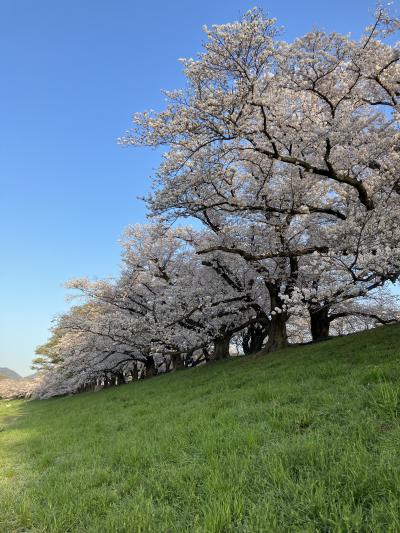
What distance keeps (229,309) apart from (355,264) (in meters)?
13.1

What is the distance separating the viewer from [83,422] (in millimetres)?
15656

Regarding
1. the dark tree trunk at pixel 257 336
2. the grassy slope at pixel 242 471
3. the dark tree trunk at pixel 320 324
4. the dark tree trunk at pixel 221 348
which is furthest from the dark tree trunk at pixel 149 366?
the grassy slope at pixel 242 471

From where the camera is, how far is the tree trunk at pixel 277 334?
74.5ft

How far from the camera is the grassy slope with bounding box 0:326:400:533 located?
13.2 ft

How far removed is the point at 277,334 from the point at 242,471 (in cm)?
1829

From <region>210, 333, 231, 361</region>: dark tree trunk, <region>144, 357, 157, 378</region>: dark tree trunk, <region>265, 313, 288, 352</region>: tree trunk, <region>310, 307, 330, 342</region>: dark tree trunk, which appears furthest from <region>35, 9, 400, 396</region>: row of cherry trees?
<region>144, 357, 157, 378</region>: dark tree trunk

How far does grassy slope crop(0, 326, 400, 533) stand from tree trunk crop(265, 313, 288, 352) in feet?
41.7

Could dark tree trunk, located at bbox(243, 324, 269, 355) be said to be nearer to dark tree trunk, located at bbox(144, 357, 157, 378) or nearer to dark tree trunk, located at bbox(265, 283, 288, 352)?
dark tree trunk, located at bbox(265, 283, 288, 352)

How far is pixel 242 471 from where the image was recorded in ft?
16.8

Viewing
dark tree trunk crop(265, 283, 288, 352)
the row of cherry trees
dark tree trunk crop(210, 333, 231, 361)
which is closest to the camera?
the row of cherry trees

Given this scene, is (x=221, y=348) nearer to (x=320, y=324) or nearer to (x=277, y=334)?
(x=277, y=334)

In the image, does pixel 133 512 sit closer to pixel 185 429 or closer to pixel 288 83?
pixel 185 429

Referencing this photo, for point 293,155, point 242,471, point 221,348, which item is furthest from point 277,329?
point 242,471

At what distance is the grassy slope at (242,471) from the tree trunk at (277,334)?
41.7 ft
